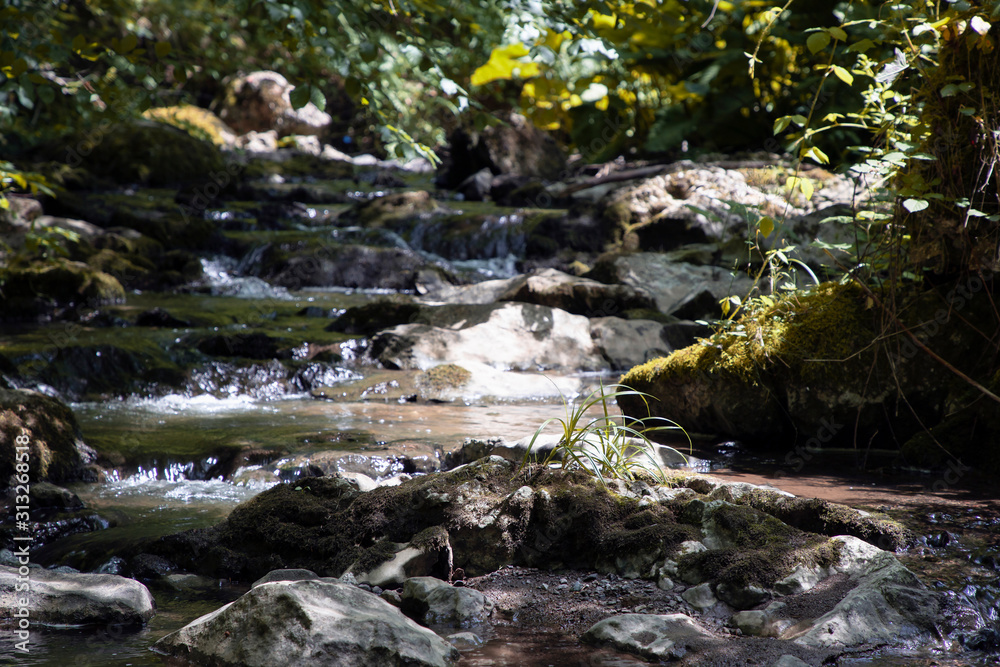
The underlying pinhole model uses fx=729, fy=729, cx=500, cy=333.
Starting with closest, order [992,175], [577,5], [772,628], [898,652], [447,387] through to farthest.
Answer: [898,652] → [772,628] → [992,175] → [577,5] → [447,387]

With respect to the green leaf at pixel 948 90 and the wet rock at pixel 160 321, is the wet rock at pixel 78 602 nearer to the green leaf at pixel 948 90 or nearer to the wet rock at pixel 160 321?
the green leaf at pixel 948 90

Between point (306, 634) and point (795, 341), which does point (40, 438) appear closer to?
point (306, 634)

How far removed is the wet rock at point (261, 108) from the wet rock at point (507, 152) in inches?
378

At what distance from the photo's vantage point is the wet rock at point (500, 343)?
7.51 m

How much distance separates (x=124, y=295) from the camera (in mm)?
10234

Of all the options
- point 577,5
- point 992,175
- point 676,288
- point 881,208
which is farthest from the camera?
point 676,288

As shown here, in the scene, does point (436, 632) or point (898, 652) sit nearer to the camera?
point (898, 652)

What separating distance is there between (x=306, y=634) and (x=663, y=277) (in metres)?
8.01

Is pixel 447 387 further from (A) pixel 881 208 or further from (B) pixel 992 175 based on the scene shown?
(B) pixel 992 175

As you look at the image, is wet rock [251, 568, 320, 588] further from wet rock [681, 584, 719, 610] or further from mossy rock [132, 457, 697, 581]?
wet rock [681, 584, 719, 610]

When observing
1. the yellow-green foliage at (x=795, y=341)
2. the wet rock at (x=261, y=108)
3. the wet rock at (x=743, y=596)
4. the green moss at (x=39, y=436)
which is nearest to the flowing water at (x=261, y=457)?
the green moss at (x=39, y=436)

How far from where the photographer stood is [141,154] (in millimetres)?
17984

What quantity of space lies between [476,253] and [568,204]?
2.45m

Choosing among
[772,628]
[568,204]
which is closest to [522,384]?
[772,628]
